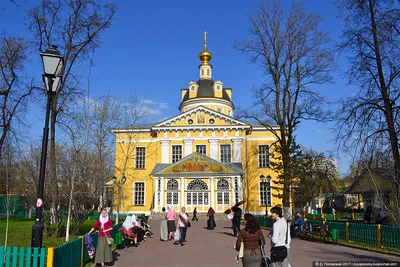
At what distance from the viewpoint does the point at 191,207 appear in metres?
35.6

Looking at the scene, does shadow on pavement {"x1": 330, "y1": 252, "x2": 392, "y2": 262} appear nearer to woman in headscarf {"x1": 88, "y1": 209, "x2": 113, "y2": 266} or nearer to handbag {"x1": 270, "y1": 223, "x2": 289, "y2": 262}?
handbag {"x1": 270, "y1": 223, "x2": 289, "y2": 262}

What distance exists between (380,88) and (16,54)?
19259 mm

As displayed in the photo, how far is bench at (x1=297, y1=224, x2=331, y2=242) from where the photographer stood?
16016 millimetres

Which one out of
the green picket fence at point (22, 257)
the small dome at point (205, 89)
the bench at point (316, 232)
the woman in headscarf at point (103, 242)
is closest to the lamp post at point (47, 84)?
the green picket fence at point (22, 257)

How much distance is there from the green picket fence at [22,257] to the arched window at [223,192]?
2881 cm

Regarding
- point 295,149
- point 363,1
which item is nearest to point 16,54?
point 363,1

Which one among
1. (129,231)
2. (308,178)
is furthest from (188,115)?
(129,231)

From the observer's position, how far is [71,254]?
336 inches

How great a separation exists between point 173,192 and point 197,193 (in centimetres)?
242

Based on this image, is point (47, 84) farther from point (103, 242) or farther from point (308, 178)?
point (308, 178)

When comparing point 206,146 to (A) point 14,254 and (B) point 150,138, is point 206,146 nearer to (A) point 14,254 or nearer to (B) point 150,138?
(B) point 150,138

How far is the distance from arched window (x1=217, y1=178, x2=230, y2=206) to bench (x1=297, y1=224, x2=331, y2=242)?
58.8 feet

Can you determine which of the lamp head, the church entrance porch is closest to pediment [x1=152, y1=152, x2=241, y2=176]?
the church entrance porch

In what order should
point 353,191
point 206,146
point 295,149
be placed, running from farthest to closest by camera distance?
point 206,146 → point 353,191 → point 295,149
